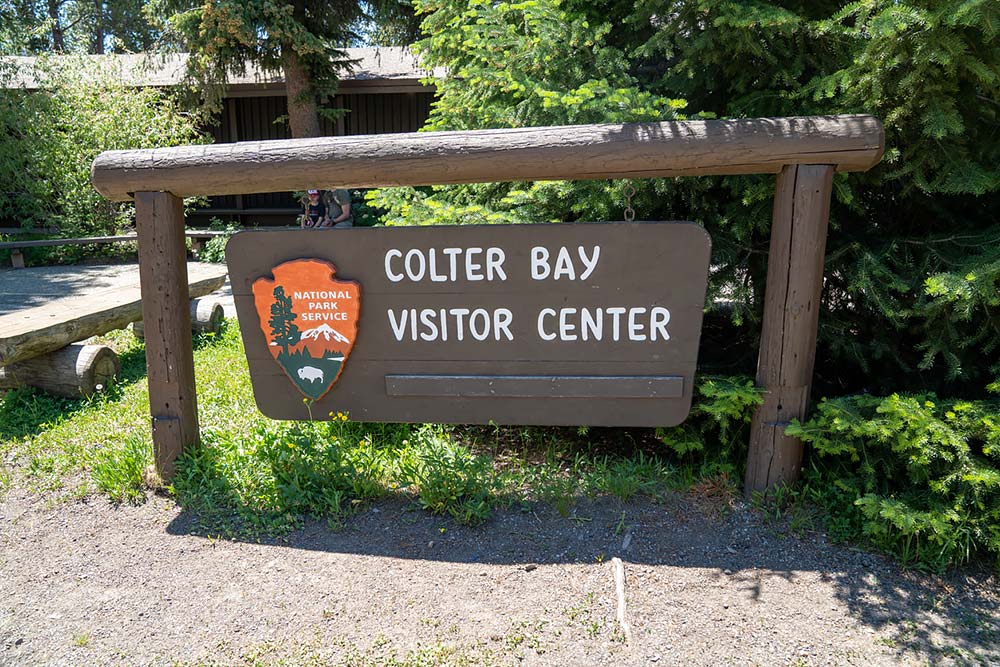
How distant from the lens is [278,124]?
47.4ft

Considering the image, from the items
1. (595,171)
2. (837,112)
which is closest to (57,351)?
(595,171)

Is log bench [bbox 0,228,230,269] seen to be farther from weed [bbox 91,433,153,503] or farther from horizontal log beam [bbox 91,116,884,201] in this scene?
horizontal log beam [bbox 91,116,884,201]

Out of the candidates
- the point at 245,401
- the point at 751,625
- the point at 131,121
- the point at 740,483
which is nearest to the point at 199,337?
the point at 245,401

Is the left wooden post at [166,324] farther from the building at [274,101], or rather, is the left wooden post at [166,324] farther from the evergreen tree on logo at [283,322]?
the building at [274,101]

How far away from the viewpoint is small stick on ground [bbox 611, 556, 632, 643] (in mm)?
2454

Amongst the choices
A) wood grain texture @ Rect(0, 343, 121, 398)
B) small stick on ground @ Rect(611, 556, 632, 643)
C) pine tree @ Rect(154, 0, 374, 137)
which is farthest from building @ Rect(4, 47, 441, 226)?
small stick on ground @ Rect(611, 556, 632, 643)

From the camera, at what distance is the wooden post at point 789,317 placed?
2895 mm

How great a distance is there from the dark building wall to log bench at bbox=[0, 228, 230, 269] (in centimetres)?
155

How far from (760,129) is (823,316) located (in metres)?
1.22

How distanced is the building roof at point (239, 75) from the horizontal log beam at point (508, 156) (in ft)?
31.7

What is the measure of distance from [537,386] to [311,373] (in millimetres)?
1070

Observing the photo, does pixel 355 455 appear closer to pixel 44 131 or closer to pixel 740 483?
pixel 740 483

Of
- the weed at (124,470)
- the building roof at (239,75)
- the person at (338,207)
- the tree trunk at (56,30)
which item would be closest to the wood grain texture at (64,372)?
the weed at (124,470)

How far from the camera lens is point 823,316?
142 inches
